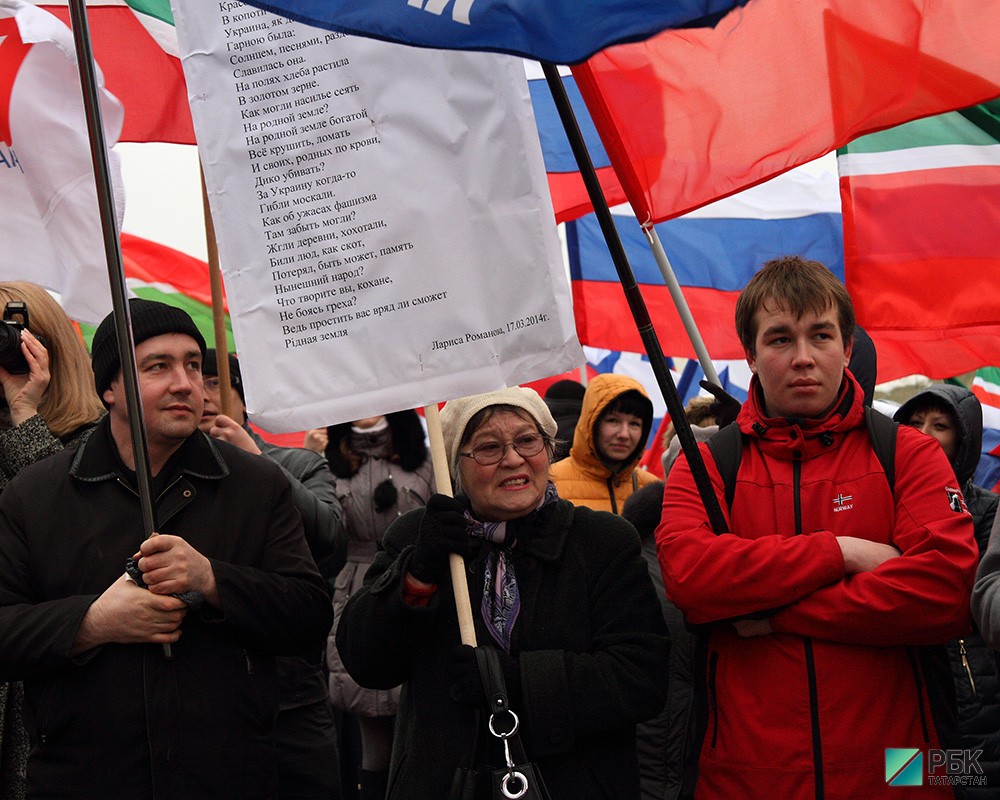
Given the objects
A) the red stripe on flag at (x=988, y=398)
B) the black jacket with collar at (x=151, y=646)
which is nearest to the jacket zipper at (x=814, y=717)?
the black jacket with collar at (x=151, y=646)

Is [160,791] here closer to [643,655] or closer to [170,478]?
[170,478]

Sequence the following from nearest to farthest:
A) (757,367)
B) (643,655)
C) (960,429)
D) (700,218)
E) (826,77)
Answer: (643,655)
(757,367)
(826,77)
(960,429)
(700,218)

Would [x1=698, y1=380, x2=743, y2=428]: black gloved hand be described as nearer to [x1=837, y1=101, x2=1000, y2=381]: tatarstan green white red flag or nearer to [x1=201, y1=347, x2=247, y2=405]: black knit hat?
[x1=837, y1=101, x2=1000, y2=381]: tatarstan green white red flag

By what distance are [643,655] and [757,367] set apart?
2.88 feet

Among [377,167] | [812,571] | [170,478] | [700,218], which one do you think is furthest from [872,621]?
[700,218]

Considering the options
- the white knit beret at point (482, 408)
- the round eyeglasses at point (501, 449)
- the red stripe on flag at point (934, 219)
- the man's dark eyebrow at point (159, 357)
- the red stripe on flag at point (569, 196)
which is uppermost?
the red stripe on flag at point (569, 196)

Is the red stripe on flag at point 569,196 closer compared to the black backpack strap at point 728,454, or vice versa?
the black backpack strap at point 728,454

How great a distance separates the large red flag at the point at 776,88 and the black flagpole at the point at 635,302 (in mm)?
755

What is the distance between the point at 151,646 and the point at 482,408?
3.61ft

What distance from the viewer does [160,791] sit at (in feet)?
10.6

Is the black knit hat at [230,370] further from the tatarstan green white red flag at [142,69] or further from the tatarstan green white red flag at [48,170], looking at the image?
the tatarstan green white red flag at [142,69]

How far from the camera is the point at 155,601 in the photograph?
3.22 meters

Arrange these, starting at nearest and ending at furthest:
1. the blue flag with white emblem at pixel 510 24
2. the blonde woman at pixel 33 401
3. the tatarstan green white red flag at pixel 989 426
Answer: the blue flag with white emblem at pixel 510 24, the blonde woman at pixel 33 401, the tatarstan green white red flag at pixel 989 426

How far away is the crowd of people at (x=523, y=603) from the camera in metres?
3.13
